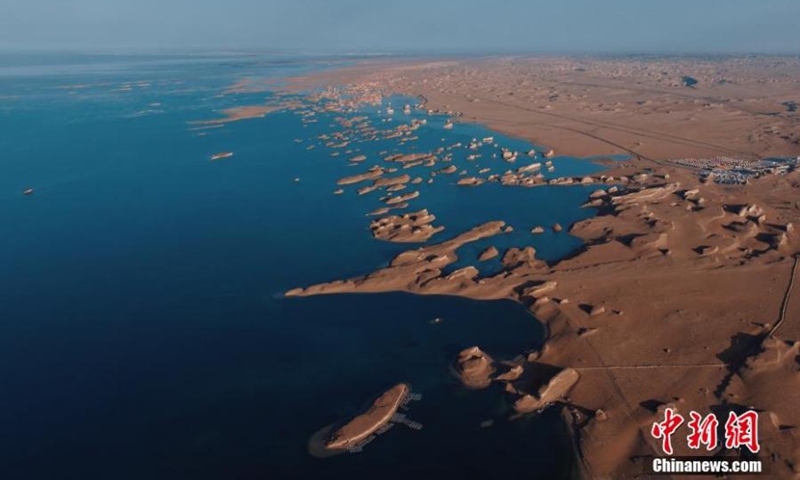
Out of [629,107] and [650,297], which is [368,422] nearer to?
[650,297]

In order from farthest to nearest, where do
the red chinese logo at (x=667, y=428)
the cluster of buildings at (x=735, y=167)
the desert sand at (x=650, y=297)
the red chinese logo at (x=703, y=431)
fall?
the cluster of buildings at (x=735, y=167) < the desert sand at (x=650, y=297) < the red chinese logo at (x=667, y=428) < the red chinese logo at (x=703, y=431)

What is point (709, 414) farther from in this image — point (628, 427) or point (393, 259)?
point (393, 259)

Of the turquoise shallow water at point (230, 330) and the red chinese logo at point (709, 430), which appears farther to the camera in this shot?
the turquoise shallow water at point (230, 330)

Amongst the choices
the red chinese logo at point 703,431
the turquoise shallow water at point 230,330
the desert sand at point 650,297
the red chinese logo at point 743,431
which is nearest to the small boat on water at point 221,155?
the turquoise shallow water at point 230,330

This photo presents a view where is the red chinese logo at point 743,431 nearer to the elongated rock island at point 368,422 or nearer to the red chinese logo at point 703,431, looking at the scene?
the red chinese logo at point 703,431

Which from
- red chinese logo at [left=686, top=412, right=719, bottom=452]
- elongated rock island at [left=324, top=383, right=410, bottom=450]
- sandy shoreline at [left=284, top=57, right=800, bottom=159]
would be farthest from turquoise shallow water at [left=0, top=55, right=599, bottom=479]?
sandy shoreline at [left=284, top=57, right=800, bottom=159]
